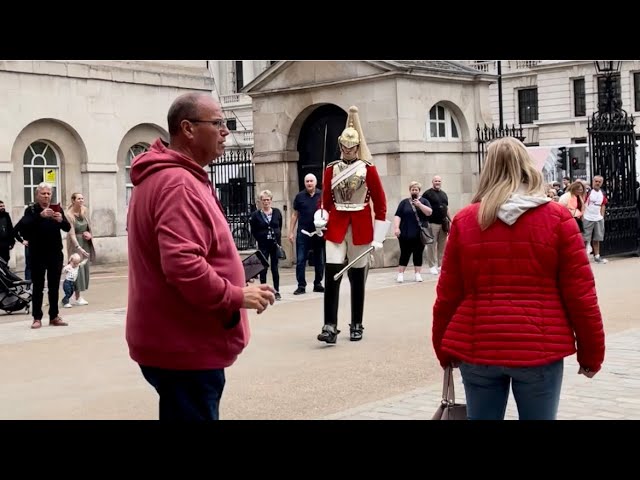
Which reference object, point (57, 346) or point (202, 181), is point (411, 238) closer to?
point (57, 346)

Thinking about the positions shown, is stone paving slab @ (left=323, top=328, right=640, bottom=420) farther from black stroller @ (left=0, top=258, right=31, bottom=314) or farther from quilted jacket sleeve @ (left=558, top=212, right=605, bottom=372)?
black stroller @ (left=0, top=258, right=31, bottom=314)

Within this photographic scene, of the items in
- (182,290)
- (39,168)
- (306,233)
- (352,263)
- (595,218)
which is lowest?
(352,263)

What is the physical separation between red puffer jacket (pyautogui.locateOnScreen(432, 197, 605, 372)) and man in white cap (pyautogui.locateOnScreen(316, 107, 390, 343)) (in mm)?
6042

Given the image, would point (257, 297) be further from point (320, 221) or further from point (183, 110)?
point (320, 221)

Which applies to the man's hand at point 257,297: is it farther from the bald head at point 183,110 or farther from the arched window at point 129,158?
the arched window at point 129,158

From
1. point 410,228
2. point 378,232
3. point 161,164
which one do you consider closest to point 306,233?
point 410,228

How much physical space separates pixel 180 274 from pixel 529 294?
1466 millimetres

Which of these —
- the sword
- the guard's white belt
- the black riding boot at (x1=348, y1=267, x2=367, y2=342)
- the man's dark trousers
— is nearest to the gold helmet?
the guard's white belt

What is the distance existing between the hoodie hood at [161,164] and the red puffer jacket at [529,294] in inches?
47.4

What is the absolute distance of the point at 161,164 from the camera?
4.25 m

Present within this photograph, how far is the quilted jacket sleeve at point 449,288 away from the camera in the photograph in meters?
4.62

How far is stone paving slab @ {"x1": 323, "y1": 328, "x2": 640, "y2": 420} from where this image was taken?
271 inches

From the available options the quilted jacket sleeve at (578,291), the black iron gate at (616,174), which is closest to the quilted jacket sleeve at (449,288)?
the quilted jacket sleeve at (578,291)
